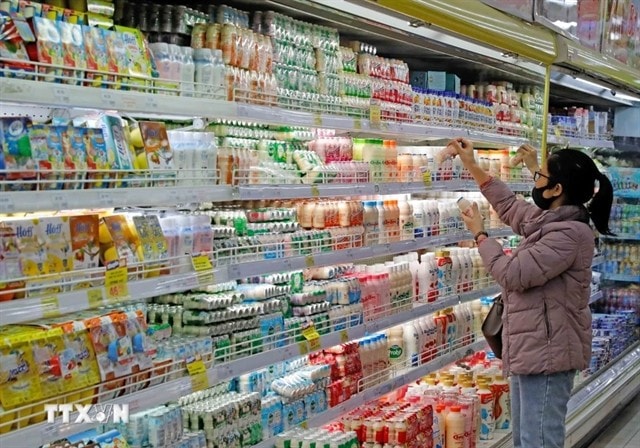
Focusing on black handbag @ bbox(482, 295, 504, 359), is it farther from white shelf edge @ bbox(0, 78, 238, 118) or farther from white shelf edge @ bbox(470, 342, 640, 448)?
white shelf edge @ bbox(0, 78, 238, 118)

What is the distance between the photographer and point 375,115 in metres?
3.88

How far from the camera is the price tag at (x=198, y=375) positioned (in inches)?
111

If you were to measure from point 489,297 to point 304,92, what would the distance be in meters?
2.48

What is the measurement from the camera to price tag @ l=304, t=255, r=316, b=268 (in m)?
3.41

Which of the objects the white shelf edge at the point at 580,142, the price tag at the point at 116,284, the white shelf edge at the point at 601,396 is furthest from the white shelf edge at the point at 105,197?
the white shelf edge at the point at 580,142

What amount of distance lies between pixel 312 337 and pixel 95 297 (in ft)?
4.06

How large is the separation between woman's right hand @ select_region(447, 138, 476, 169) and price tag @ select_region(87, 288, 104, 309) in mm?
2091

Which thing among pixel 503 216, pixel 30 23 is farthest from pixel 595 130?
pixel 30 23

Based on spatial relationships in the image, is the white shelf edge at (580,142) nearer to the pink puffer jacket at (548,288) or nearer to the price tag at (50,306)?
the pink puffer jacket at (548,288)

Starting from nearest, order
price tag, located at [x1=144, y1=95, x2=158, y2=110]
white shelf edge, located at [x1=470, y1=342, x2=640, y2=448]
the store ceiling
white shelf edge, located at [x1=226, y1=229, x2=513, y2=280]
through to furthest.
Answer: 1. price tag, located at [x1=144, y1=95, x2=158, y2=110]
2. white shelf edge, located at [x1=226, y1=229, x2=513, y2=280]
3. the store ceiling
4. white shelf edge, located at [x1=470, y1=342, x2=640, y2=448]

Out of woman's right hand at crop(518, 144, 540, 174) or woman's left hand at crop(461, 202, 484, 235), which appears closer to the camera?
woman's left hand at crop(461, 202, 484, 235)

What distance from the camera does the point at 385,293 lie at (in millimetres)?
4199

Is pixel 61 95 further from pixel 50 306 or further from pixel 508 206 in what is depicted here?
pixel 508 206

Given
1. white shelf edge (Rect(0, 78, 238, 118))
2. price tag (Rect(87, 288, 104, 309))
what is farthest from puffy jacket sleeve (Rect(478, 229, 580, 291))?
price tag (Rect(87, 288, 104, 309))
